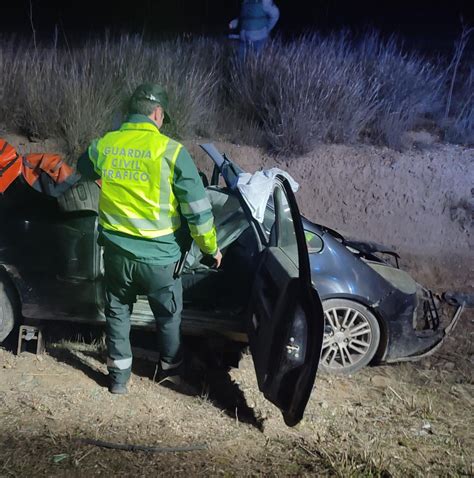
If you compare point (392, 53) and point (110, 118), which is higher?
point (392, 53)

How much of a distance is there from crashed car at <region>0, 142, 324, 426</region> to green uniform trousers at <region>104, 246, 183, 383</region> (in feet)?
1.04

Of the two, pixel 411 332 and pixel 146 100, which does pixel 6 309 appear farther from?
pixel 411 332

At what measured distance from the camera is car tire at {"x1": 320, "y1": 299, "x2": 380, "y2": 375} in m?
4.65

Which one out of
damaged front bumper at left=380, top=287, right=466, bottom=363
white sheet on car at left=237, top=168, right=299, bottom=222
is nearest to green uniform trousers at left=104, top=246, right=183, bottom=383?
white sheet on car at left=237, top=168, right=299, bottom=222

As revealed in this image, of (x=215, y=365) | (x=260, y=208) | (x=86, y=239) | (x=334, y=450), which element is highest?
(x=260, y=208)

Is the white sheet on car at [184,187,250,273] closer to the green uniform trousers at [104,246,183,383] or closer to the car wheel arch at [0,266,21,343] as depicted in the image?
the green uniform trousers at [104,246,183,383]

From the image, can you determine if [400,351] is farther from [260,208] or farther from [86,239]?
[86,239]

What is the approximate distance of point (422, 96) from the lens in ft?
32.1

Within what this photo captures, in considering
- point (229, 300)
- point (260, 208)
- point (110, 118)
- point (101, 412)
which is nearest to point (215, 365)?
point (229, 300)

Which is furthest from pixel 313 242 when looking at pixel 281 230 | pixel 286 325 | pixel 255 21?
pixel 255 21

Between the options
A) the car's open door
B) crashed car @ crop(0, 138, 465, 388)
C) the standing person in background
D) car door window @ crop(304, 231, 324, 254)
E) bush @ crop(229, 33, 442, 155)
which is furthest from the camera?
the standing person in background

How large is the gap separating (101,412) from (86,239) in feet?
4.11

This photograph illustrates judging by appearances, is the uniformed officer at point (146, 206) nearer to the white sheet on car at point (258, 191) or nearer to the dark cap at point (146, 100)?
the dark cap at point (146, 100)

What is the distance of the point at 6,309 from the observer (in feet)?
15.9
